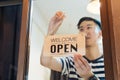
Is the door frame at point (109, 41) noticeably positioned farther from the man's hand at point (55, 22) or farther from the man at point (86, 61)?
the man's hand at point (55, 22)

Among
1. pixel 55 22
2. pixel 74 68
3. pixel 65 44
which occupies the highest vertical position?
pixel 55 22

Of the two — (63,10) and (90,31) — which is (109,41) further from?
(63,10)

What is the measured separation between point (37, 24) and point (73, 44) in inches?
10.2

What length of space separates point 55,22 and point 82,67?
0.30 m

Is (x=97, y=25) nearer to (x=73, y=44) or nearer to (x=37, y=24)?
(x=73, y=44)

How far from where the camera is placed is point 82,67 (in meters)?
0.96

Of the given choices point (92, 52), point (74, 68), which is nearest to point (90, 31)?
point (92, 52)

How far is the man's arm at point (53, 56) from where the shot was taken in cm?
100

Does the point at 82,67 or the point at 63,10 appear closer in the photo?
the point at 82,67

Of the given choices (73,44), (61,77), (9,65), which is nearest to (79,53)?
(73,44)

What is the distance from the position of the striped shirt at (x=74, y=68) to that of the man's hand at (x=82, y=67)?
0.06 feet

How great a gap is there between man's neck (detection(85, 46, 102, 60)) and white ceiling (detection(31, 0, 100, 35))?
0.45 ft

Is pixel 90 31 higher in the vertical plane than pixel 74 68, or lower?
higher

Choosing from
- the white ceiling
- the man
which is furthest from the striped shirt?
the white ceiling
